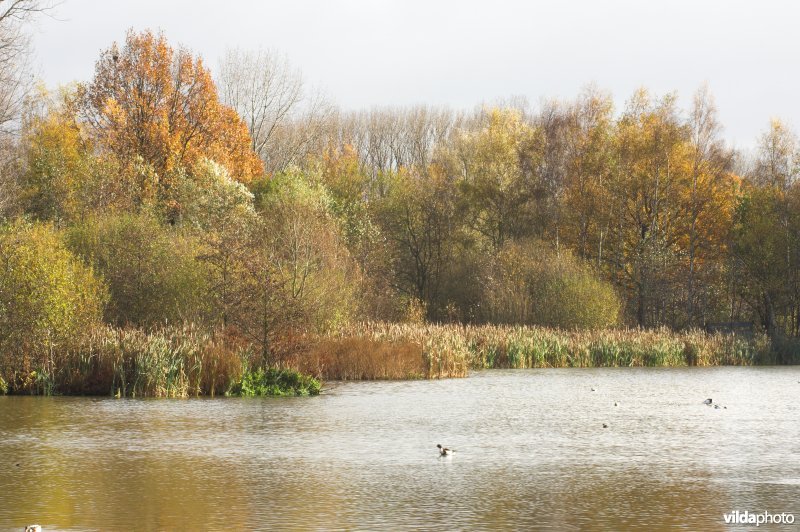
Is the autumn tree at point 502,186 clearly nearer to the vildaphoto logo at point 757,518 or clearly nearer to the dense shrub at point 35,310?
the dense shrub at point 35,310

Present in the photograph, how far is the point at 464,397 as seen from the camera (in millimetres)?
25719

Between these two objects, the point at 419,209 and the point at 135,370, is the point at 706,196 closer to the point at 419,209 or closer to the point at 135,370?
the point at 419,209

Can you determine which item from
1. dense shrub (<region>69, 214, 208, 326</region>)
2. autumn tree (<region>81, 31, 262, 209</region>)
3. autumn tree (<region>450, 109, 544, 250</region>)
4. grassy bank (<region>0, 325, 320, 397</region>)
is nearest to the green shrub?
grassy bank (<region>0, 325, 320, 397</region>)

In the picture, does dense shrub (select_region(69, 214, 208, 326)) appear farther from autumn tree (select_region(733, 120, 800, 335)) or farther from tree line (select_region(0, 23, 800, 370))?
autumn tree (select_region(733, 120, 800, 335))

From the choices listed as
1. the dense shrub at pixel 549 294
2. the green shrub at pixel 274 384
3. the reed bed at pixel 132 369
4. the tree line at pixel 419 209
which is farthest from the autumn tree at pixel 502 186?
the reed bed at pixel 132 369

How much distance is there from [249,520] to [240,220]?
31756 millimetres

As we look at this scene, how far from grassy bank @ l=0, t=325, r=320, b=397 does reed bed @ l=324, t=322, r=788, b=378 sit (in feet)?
19.7

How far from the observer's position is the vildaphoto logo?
1093 cm

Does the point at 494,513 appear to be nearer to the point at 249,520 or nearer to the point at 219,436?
the point at 249,520

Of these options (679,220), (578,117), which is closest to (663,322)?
(679,220)

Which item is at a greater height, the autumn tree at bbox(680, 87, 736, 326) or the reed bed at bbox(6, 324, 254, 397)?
the autumn tree at bbox(680, 87, 736, 326)

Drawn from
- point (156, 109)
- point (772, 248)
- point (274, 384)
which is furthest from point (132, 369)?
point (772, 248)

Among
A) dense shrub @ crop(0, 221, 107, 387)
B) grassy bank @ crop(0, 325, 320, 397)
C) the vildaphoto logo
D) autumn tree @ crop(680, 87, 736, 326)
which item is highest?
autumn tree @ crop(680, 87, 736, 326)

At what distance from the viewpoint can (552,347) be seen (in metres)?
38.1
